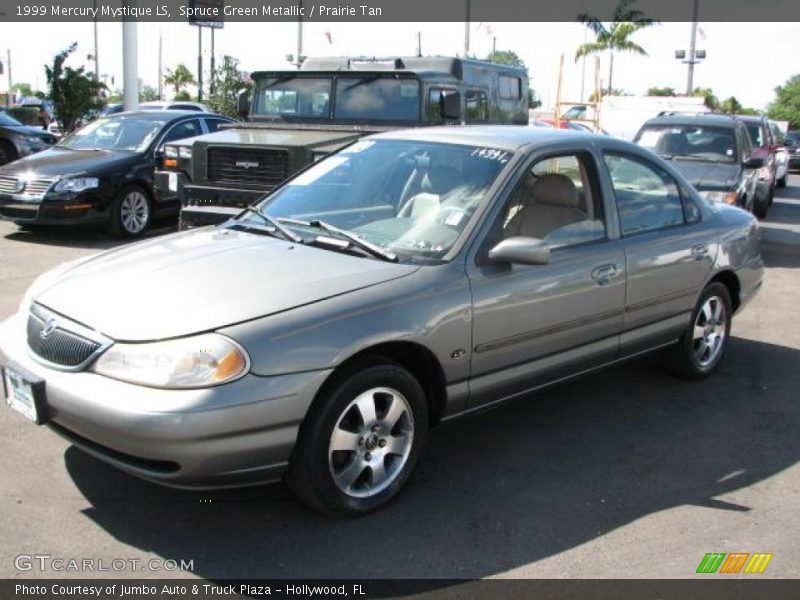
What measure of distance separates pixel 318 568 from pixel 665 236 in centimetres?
295

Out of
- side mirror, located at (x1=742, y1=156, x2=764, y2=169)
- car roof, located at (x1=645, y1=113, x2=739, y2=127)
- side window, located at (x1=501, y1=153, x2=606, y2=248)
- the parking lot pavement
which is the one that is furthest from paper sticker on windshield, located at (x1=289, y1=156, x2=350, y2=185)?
car roof, located at (x1=645, y1=113, x2=739, y2=127)

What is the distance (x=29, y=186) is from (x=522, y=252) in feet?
26.7

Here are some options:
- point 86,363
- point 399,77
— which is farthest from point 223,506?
point 399,77

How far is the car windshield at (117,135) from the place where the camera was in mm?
10914

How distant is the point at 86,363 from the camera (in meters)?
3.13

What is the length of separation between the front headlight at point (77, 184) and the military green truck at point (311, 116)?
2.79ft

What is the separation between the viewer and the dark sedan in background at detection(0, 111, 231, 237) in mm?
9859

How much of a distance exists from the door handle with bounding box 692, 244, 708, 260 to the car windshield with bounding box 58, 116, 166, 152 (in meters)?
7.92

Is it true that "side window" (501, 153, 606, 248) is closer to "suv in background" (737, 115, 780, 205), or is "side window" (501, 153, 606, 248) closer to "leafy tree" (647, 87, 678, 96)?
"suv in background" (737, 115, 780, 205)

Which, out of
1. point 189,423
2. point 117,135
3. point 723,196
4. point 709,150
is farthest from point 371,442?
point 709,150

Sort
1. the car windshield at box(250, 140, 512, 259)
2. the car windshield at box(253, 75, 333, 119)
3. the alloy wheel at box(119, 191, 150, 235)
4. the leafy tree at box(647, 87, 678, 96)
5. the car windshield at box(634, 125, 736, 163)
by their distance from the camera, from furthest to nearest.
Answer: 1. the leafy tree at box(647, 87, 678, 96)
2. the car windshield at box(634, 125, 736, 163)
3. the alloy wheel at box(119, 191, 150, 235)
4. the car windshield at box(253, 75, 333, 119)
5. the car windshield at box(250, 140, 512, 259)

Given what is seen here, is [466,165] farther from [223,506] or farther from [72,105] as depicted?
[72,105]

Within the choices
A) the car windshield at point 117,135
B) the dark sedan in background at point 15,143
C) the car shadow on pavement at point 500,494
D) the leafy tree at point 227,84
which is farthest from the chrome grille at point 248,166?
the leafy tree at point 227,84

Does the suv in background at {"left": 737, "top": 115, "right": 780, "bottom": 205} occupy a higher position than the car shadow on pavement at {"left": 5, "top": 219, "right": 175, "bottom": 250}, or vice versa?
the suv in background at {"left": 737, "top": 115, "right": 780, "bottom": 205}
